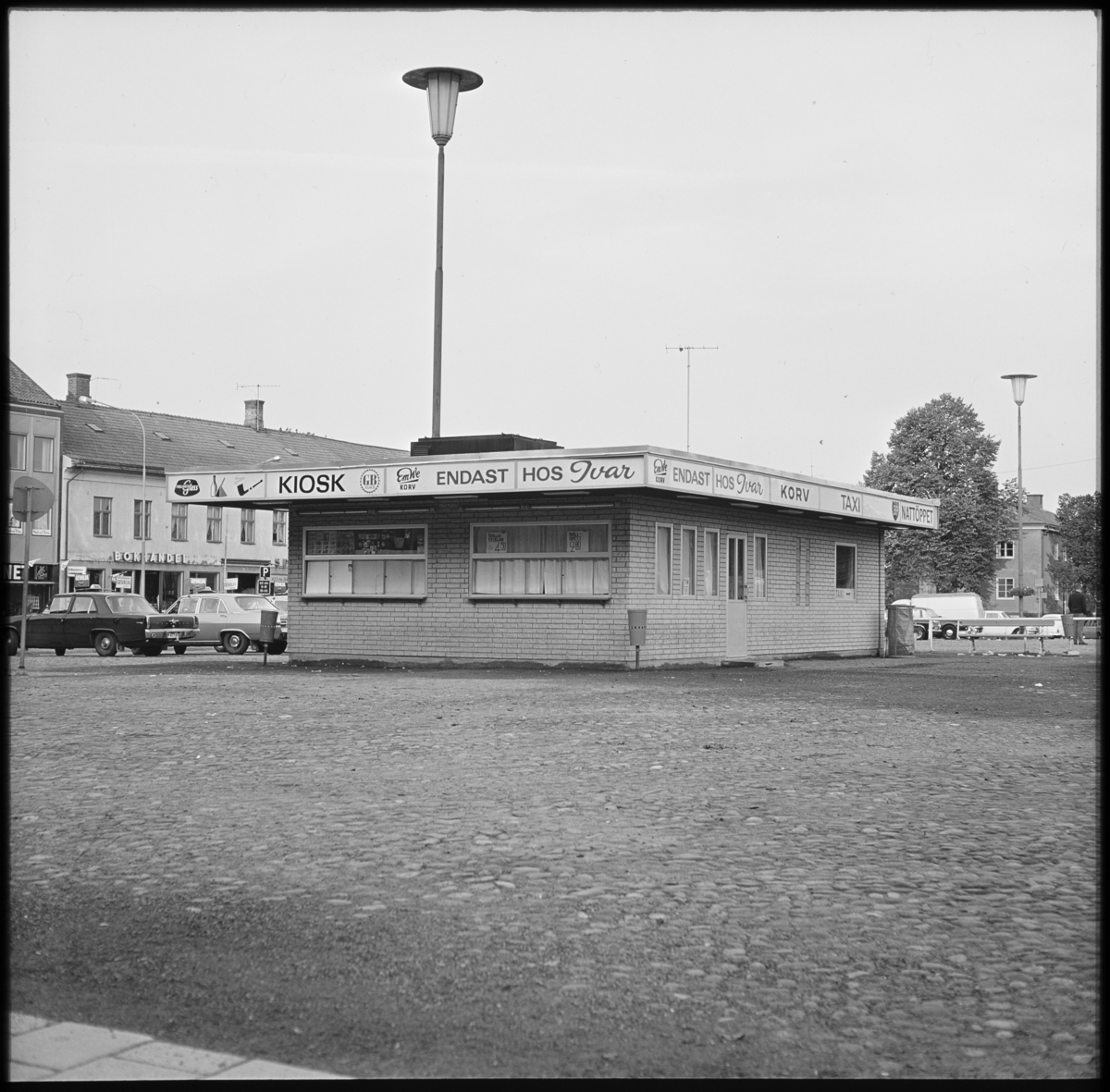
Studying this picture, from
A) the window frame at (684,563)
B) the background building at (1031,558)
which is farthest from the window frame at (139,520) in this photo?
the background building at (1031,558)

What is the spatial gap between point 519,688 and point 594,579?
5931 millimetres

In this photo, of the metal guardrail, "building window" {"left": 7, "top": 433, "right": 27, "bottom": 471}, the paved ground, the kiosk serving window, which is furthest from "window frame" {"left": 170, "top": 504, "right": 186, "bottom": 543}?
the paved ground

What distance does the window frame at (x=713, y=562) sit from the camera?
1024 inches

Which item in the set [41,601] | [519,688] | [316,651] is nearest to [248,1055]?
[519,688]

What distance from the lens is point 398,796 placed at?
8.66 metres

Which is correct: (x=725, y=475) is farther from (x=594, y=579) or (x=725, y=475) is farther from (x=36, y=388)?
(x=36, y=388)

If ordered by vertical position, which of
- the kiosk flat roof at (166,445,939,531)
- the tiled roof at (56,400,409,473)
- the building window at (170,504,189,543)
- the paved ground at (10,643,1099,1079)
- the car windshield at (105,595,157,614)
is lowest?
the paved ground at (10,643,1099,1079)

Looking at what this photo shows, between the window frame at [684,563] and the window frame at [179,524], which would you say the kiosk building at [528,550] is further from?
the window frame at [179,524]

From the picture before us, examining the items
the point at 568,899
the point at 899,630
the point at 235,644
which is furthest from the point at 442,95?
the point at 568,899

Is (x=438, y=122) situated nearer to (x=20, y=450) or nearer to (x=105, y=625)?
(x=105, y=625)

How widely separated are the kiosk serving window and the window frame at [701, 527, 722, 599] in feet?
9.31

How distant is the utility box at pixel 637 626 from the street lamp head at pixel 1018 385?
87.8 ft

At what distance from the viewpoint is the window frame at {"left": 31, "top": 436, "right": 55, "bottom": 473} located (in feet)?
195

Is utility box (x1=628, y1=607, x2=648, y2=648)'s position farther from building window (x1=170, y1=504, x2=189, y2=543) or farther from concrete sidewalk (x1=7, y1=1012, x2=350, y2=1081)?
building window (x1=170, y1=504, x2=189, y2=543)
